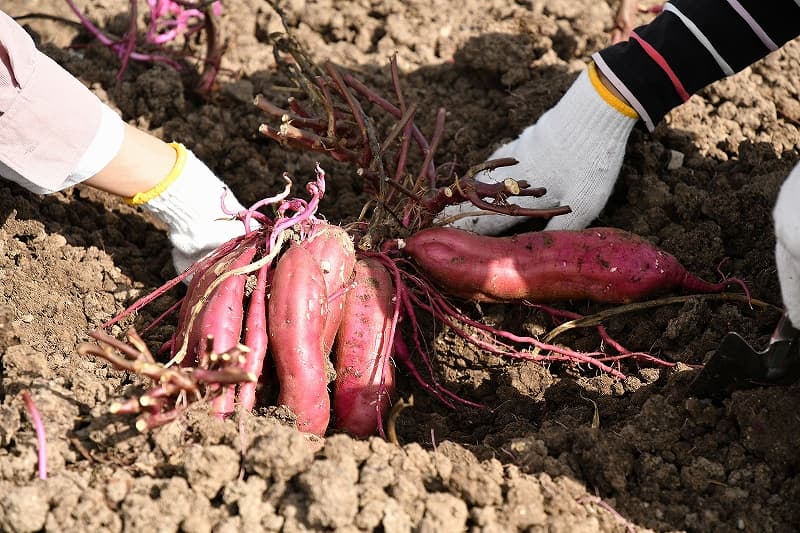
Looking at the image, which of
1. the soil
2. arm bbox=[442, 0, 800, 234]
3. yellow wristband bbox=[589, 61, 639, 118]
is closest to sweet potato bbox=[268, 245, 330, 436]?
the soil

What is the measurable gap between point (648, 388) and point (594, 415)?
0.20 meters

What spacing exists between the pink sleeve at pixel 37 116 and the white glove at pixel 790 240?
170 centimetres

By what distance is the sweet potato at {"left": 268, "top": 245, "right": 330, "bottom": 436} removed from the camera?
1.99m

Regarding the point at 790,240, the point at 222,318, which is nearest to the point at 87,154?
the point at 222,318

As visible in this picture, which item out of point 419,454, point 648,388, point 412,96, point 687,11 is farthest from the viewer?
point 412,96

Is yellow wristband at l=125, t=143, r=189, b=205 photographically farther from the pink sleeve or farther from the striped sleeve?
the striped sleeve

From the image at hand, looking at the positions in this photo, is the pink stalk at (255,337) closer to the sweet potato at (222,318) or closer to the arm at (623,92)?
the sweet potato at (222,318)

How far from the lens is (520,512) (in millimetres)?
1573

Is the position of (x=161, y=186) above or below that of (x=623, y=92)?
below

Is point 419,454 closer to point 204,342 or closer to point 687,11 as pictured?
point 204,342

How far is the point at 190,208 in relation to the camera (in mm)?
2287

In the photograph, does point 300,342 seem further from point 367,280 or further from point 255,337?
point 367,280

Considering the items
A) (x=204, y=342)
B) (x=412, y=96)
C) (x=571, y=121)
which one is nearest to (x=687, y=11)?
(x=571, y=121)

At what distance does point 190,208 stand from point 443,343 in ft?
2.84
